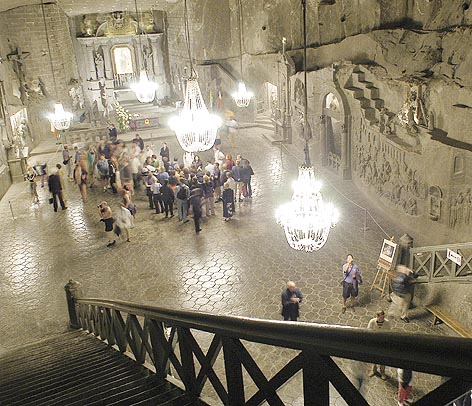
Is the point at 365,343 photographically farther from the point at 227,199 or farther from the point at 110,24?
the point at 110,24

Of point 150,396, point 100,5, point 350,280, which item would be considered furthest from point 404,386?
point 100,5

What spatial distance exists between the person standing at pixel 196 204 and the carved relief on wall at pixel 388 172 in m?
4.41

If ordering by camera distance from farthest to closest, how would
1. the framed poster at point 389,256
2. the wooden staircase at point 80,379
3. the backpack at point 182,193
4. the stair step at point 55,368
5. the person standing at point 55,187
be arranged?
1. the person standing at point 55,187
2. the backpack at point 182,193
3. the framed poster at point 389,256
4. the stair step at point 55,368
5. the wooden staircase at point 80,379

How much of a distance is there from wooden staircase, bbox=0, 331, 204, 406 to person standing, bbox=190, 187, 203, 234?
4969 mm

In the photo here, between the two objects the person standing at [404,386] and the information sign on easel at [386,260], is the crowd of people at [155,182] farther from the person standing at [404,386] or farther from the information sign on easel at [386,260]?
the person standing at [404,386]

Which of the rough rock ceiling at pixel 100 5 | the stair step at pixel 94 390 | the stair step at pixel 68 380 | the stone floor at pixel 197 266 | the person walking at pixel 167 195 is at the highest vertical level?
the rough rock ceiling at pixel 100 5

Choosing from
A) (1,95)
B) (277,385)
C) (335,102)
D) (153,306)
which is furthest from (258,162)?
(277,385)

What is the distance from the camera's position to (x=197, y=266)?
10.0 meters

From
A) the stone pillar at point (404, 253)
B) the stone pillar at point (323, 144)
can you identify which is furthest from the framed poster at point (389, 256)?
the stone pillar at point (323, 144)

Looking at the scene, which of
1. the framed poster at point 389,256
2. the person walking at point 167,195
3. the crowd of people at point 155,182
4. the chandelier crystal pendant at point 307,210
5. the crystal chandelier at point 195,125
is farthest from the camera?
the person walking at point 167,195

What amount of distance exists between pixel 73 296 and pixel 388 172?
762 cm

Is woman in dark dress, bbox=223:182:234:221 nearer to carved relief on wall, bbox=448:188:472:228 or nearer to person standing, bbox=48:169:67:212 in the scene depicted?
person standing, bbox=48:169:67:212

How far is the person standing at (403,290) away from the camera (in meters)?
7.57

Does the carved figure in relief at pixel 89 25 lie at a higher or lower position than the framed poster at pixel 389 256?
higher
